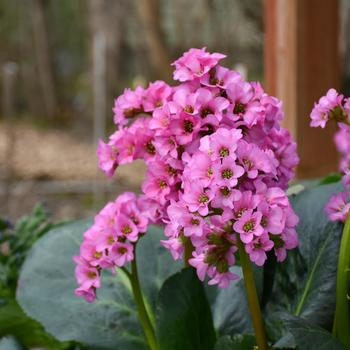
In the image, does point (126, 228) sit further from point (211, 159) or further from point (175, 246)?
point (211, 159)

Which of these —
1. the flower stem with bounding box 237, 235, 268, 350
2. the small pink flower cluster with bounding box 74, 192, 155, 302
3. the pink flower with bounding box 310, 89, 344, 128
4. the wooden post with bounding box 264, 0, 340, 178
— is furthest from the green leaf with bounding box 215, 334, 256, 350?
the wooden post with bounding box 264, 0, 340, 178

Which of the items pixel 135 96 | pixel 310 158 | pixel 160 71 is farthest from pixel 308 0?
pixel 160 71

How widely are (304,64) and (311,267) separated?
1.02 metres

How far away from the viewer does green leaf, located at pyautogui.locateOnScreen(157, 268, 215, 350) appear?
80 cm

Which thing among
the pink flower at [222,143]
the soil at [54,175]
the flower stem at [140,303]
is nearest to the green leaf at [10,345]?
the flower stem at [140,303]

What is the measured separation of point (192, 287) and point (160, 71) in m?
4.56

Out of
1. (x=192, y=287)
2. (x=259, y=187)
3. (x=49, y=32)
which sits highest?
(x=49, y=32)

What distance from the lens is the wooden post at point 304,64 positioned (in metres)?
1.74

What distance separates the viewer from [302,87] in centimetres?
179

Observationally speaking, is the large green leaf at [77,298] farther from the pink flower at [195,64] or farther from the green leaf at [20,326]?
the pink flower at [195,64]

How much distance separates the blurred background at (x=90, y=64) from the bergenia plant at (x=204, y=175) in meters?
1.06

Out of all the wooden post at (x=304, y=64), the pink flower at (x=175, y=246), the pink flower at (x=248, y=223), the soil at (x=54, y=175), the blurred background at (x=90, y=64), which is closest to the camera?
the pink flower at (x=248, y=223)

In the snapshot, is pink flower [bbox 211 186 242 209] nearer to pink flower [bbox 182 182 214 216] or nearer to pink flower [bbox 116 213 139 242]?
pink flower [bbox 182 182 214 216]

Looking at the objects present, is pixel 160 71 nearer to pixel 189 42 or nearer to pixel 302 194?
pixel 189 42
